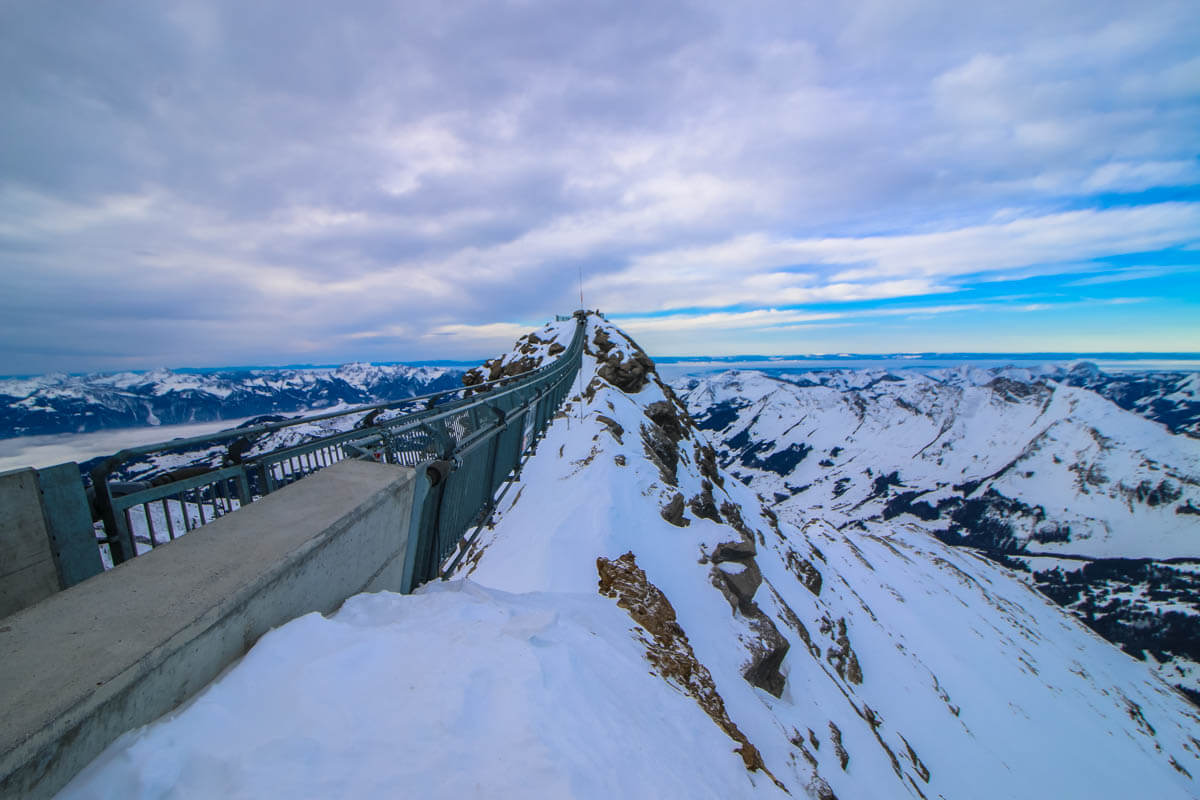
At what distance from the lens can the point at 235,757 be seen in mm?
2689

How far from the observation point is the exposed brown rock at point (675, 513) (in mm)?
17375

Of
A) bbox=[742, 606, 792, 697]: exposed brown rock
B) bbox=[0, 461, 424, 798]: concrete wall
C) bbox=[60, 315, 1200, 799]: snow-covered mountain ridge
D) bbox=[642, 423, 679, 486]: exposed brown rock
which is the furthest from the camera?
bbox=[642, 423, 679, 486]: exposed brown rock

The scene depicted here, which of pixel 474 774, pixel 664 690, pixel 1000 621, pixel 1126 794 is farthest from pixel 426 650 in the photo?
pixel 1000 621

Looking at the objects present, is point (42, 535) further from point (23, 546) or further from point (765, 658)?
point (765, 658)

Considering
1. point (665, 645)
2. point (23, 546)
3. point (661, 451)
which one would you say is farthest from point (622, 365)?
point (23, 546)

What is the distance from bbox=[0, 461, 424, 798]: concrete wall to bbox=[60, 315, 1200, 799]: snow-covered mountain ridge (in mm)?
203

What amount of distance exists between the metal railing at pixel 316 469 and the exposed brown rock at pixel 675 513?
9.66 m

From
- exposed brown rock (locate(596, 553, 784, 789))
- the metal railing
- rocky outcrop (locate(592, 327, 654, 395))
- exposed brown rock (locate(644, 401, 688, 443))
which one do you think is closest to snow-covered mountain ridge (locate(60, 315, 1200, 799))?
exposed brown rock (locate(596, 553, 784, 789))

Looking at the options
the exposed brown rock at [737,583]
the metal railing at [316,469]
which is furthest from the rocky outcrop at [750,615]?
the metal railing at [316,469]

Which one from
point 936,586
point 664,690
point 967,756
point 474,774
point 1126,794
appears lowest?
point 1126,794

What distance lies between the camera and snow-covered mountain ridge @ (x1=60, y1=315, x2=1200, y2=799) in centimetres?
297

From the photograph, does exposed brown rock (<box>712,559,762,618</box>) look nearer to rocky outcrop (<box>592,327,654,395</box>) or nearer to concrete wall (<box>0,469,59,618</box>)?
concrete wall (<box>0,469,59,618</box>)

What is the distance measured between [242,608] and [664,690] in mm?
5334

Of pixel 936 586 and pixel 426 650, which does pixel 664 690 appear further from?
pixel 936 586
